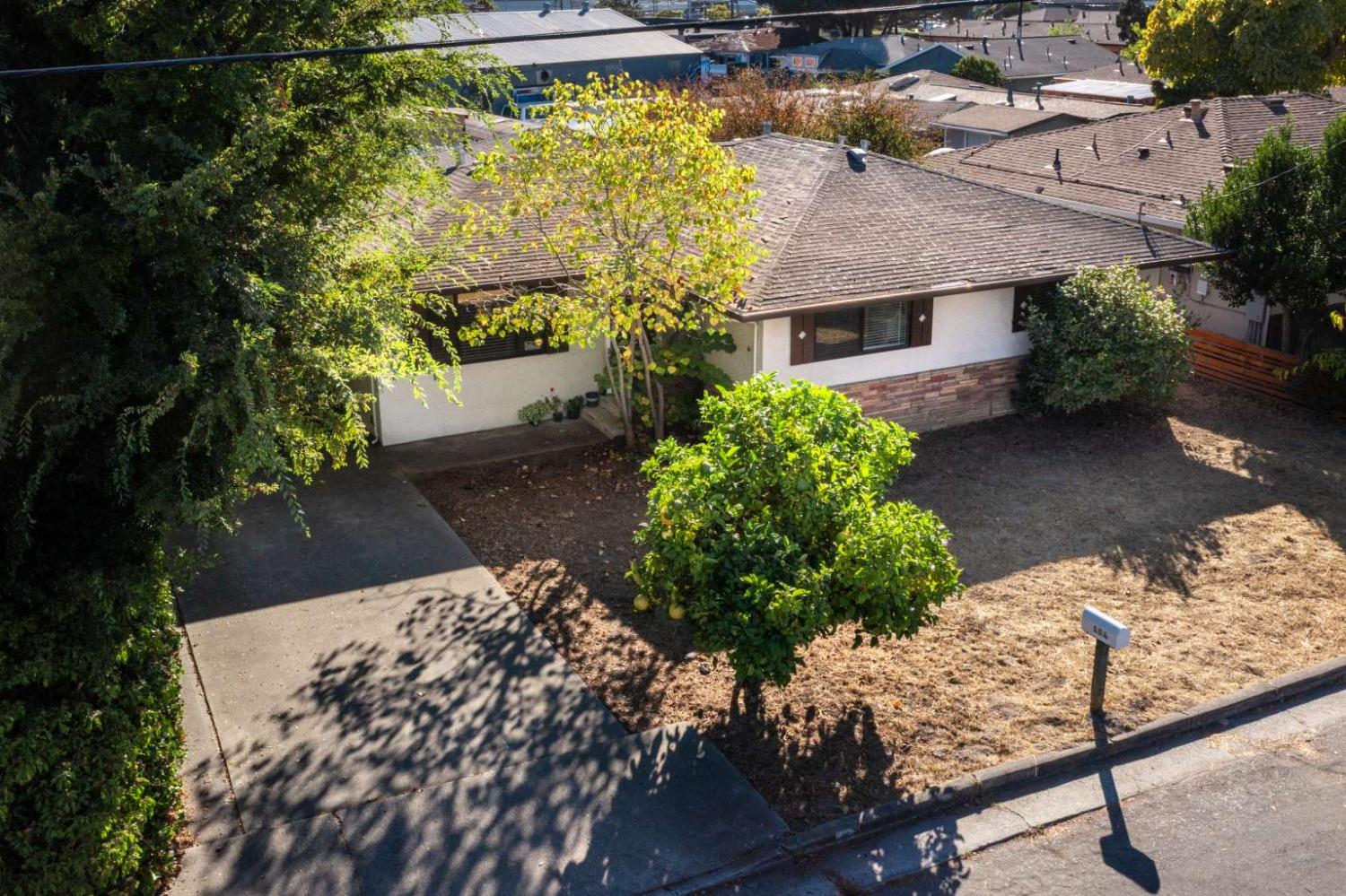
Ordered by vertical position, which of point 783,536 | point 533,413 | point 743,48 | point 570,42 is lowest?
point 533,413

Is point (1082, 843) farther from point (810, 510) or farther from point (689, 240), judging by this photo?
point (689, 240)

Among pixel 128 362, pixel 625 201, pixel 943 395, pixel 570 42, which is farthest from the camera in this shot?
pixel 570 42

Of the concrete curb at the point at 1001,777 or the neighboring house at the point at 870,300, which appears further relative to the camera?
the neighboring house at the point at 870,300

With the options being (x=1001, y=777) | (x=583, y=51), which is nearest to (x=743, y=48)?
(x=583, y=51)

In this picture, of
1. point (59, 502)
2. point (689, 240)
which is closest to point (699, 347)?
point (689, 240)

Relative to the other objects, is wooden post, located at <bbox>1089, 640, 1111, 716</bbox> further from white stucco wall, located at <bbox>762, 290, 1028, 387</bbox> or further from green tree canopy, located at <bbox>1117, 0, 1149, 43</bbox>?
green tree canopy, located at <bbox>1117, 0, 1149, 43</bbox>

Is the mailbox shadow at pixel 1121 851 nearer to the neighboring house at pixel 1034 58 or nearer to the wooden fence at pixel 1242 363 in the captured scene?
the wooden fence at pixel 1242 363

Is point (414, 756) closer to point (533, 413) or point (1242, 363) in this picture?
point (533, 413)

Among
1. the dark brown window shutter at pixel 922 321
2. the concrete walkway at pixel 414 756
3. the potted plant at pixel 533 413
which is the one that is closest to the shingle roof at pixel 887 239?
the dark brown window shutter at pixel 922 321
